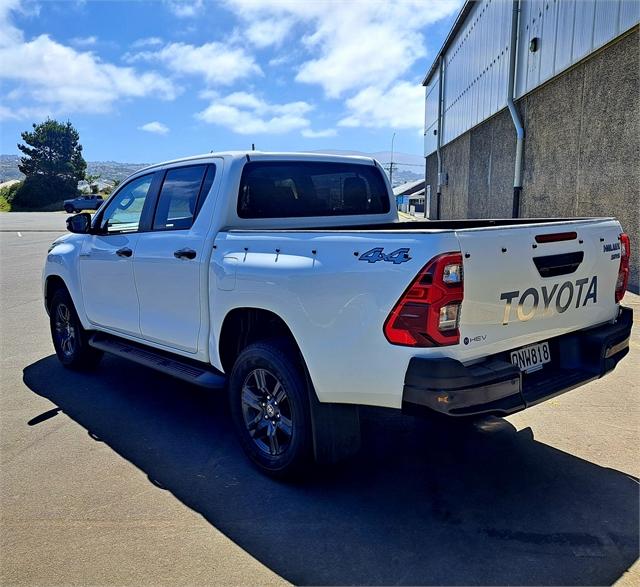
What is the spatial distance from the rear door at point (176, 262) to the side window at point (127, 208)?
32 centimetres

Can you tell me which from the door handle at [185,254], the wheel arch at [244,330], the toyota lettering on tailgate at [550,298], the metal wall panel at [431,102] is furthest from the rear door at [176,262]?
the metal wall panel at [431,102]

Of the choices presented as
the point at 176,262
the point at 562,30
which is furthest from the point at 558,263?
the point at 562,30

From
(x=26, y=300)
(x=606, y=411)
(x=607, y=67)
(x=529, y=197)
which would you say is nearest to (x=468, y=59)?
(x=529, y=197)

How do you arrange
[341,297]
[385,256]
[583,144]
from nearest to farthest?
[385,256], [341,297], [583,144]

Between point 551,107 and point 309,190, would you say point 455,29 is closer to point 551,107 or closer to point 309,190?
point 551,107

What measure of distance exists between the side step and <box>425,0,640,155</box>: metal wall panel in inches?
370

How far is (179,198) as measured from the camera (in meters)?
4.56

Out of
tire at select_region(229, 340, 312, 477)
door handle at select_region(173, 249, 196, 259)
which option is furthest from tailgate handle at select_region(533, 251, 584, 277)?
door handle at select_region(173, 249, 196, 259)

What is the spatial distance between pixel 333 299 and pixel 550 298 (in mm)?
1224

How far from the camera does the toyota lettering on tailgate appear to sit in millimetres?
3033

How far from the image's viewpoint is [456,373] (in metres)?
2.78

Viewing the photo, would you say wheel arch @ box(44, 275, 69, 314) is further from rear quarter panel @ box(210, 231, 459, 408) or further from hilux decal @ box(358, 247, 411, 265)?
hilux decal @ box(358, 247, 411, 265)

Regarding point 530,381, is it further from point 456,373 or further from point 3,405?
point 3,405

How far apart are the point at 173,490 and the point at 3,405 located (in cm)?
237
